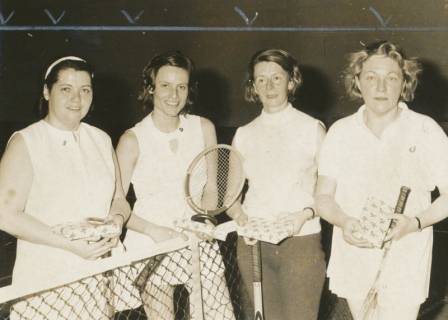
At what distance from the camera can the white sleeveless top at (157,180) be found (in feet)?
7.83

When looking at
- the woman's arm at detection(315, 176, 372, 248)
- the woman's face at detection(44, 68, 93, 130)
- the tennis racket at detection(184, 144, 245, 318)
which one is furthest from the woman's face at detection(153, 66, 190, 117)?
the woman's arm at detection(315, 176, 372, 248)

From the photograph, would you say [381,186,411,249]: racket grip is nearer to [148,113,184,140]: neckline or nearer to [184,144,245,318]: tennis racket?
[184,144,245,318]: tennis racket

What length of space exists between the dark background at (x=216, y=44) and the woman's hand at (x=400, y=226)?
311cm

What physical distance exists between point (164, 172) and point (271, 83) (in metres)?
0.64

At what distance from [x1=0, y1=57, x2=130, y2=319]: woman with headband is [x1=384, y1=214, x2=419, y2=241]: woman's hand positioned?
105 cm

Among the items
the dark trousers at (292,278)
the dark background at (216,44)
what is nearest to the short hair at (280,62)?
the dark trousers at (292,278)

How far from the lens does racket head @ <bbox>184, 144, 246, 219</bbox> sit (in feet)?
7.41

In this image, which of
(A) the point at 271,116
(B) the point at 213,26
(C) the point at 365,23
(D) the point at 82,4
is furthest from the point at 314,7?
(A) the point at 271,116

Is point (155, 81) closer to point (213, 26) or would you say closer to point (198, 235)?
point (198, 235)

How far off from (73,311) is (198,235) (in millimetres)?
540

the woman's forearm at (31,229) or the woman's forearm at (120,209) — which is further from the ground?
the woman's forearm at (120,209)

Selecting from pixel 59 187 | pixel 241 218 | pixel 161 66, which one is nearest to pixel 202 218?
pixel 241 218

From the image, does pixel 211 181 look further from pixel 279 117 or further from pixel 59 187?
pixel 59 187

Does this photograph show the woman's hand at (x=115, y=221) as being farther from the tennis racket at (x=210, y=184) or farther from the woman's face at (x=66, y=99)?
the woman's face at (x=66, y=99)
